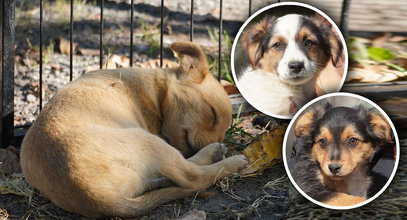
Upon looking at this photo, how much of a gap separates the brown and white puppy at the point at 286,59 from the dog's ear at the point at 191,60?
0.28 metres

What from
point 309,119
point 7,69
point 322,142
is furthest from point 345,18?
point 7,69

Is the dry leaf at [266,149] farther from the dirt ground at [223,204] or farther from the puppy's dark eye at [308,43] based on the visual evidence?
the puppy's dark eye at [308,43]

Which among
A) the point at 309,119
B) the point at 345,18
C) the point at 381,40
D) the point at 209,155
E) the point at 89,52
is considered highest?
the point at 345,18

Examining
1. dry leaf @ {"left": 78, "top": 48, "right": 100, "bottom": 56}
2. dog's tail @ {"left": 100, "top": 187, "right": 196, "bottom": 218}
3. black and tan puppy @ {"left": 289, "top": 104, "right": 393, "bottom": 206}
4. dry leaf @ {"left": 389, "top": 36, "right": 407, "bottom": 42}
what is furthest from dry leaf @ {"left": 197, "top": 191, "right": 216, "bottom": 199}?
dry leaf @ {"left": 78, "top": 48, "right": 100, "bottom": 56}

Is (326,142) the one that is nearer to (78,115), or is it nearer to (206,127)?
(206,127)

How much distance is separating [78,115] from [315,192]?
1511 mm

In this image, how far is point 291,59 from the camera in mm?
5156

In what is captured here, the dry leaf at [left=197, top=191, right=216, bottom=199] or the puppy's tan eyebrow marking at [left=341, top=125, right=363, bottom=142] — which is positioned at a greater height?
the puppy's tan eyebrow marking at [left=341, top=125, right=363, bottom=142]

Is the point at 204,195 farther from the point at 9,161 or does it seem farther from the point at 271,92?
the point at 9,161

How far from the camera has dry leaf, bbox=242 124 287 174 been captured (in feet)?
17.4

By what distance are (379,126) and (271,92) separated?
3.14ft

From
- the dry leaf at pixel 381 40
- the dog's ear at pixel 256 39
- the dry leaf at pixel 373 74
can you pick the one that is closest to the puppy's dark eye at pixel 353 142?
the dog's ear at pixel 256 39

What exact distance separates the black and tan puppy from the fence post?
228cm

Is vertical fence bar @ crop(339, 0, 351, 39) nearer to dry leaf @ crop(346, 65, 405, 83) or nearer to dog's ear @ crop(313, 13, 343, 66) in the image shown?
dry leaf @ crop(346, 65, 405, 83)
